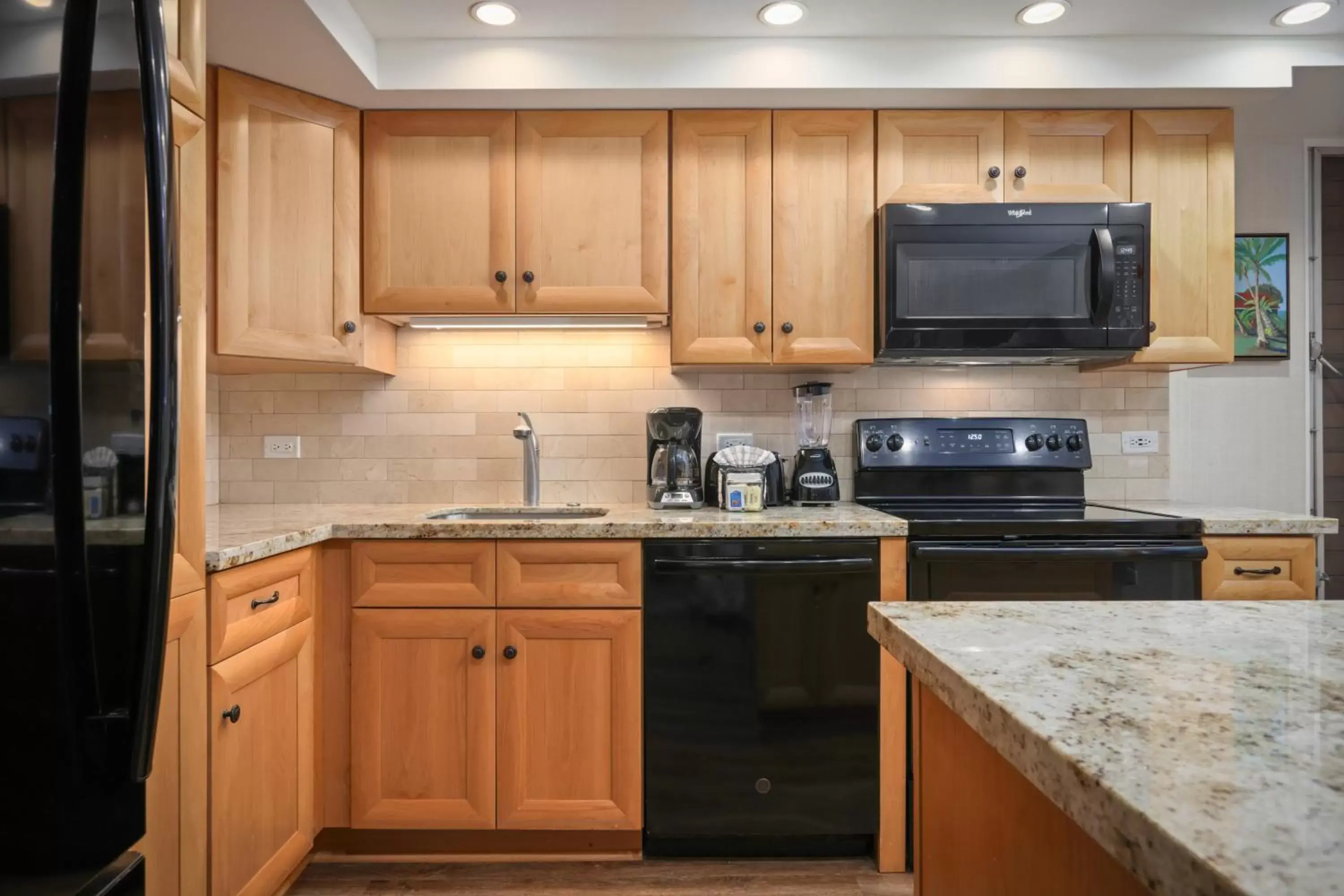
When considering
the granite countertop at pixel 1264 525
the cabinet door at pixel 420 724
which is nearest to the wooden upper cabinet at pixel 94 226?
the cabinet door at pixel 420 724

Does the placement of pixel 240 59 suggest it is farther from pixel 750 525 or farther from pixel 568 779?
pixel 568 779

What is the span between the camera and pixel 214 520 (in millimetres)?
2096

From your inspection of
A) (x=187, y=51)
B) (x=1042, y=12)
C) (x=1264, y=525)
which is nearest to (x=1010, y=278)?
(x=1042, y=12)

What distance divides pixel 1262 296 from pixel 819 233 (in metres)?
1.71

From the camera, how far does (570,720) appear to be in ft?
6.59

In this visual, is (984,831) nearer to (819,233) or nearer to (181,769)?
(181,769)

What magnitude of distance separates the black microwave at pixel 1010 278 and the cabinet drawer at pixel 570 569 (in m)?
1.03

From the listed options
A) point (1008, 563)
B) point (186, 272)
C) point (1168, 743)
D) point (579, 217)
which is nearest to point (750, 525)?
point (1008, 563)

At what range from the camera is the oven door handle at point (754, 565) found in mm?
2002

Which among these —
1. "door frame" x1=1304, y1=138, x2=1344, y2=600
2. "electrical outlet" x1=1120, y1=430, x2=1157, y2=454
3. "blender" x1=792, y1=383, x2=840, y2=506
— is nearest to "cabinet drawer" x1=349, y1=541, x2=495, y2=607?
"blender" x1=792, y1=383, x2=840, y2=506

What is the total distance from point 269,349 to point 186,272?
0.71 m

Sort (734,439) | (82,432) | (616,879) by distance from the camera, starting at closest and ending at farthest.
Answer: (82,432)
(616,879)
(734,439)

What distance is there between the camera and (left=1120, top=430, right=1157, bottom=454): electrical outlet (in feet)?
8.63

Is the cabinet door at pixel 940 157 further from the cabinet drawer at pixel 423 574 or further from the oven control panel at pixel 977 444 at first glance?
the cabinet drawer at pixel 423 574
